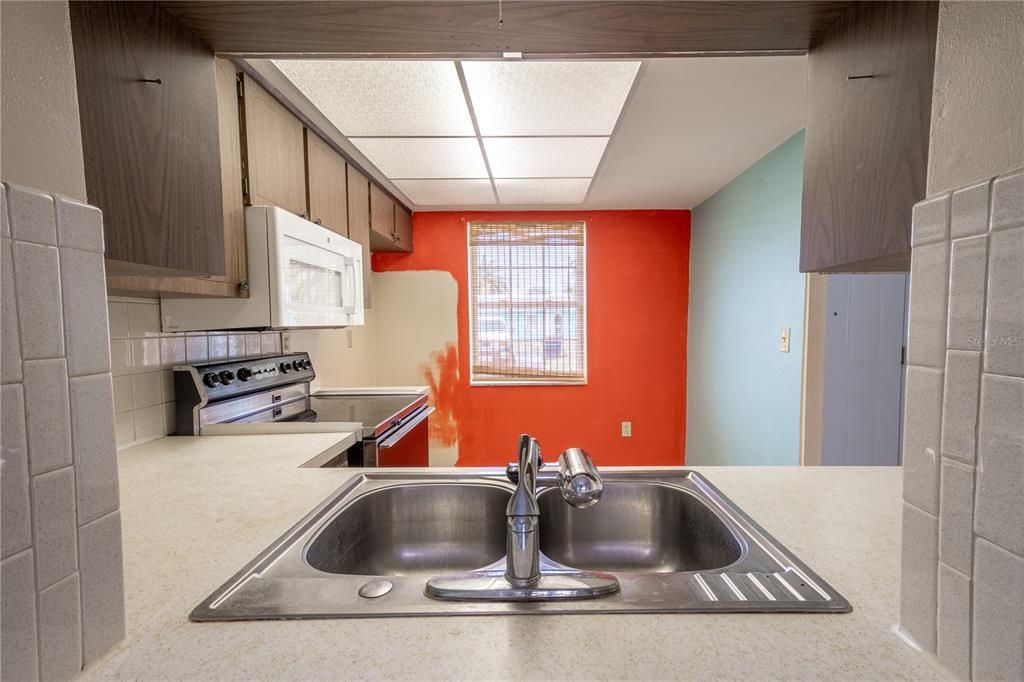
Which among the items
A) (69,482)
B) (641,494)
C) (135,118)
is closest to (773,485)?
(641,494)

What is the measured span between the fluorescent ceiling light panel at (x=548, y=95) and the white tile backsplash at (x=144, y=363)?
1.34m

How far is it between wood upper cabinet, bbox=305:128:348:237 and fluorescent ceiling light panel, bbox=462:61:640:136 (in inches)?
28.7

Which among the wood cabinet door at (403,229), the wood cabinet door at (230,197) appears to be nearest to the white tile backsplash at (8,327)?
the wood cabinet door at (230,197)

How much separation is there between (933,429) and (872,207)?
446 millimetres

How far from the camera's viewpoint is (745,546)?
0.74m

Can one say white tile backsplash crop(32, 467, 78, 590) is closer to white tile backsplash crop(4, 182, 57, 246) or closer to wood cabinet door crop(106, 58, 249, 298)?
white tile backsplash crop(4, 182, 57, 246)

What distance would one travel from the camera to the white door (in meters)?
2.06

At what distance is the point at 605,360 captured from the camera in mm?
3502

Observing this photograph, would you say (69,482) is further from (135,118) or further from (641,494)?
(641,494)

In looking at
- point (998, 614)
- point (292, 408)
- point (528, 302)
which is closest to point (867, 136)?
point (998, 614)

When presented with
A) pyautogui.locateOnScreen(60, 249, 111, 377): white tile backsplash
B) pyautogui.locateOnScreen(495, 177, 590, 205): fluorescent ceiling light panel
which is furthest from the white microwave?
pyautogui.locateOnScreen(495, 177, 590, 205): fluorescent ceiling light panel

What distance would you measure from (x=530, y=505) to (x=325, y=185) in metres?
1.88

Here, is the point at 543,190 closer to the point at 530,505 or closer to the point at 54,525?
the point at 530,505

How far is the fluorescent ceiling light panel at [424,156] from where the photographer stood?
2057mm
